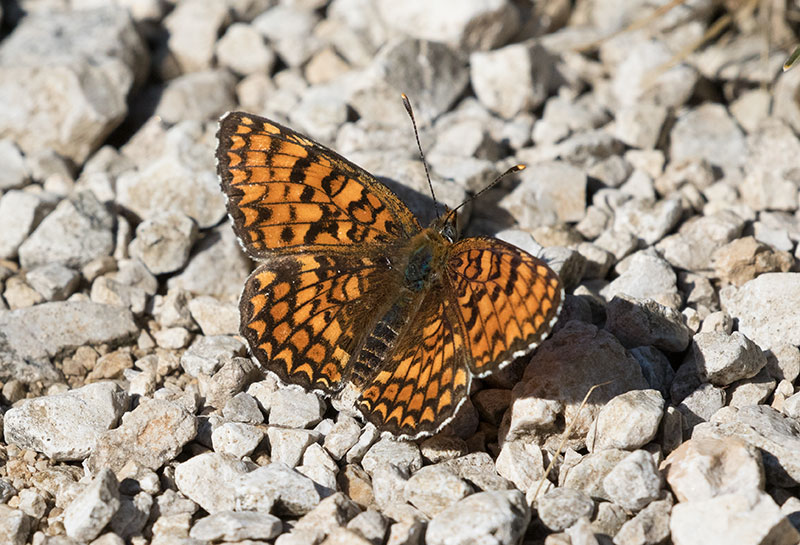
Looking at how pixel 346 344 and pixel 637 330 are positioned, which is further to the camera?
pixel 637 330

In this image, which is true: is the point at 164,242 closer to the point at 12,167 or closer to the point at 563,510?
the point at 12,167

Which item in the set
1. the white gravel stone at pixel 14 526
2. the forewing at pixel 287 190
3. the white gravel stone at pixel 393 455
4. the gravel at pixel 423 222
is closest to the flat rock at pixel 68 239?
the gravel at pixel 423 222

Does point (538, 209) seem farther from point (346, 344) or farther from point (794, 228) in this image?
point (346, 344)

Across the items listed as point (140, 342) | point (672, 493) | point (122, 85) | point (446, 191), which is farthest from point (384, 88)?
point (672, 493)

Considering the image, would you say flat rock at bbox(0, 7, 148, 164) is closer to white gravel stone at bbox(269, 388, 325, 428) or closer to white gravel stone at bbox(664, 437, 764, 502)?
white gravel stone at bbox(269, 388, 325, 428)

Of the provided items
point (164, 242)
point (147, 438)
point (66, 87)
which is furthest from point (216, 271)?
point (66, 87)

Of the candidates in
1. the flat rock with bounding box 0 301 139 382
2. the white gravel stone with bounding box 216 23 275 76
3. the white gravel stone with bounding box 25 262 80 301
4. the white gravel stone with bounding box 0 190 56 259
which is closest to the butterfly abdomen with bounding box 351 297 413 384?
the flat rock with bounding box 0 301 139 382
